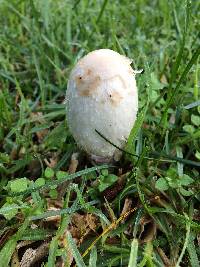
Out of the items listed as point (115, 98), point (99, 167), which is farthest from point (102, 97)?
point (99, 167)

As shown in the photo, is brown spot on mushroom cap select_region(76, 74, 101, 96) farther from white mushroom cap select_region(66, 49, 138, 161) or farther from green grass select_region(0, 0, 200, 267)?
green grass select_region(0, 0, 200, 267)

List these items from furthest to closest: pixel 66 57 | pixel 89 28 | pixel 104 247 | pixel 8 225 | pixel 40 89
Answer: pixel 89 28 → pixel 66 57 → pixel 40 89 → pixel 8 225 → pixel 104 247

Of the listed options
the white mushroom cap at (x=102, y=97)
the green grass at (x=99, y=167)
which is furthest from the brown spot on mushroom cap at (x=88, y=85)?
the green grass at (x=99, y=167)

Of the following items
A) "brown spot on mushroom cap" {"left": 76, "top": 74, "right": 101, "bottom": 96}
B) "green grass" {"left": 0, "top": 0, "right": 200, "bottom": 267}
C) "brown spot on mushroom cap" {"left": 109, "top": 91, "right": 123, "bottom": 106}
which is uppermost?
"brown spot on mushroom cap" {"left": 76, "top": 74, "right": 101, "bottom": 96}

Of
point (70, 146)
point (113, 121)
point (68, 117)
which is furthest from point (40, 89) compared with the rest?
point (113, 121)

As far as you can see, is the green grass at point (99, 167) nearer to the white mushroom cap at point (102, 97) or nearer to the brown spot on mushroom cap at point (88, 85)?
the white mushroom cap at point (102, 97)

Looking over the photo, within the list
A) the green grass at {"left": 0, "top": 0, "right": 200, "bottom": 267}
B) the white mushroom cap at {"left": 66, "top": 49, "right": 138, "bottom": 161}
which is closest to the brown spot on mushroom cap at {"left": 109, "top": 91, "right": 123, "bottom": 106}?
the white mushroom cap at {"left": 66, "top": 49, "right": 138, "bottom": 161}

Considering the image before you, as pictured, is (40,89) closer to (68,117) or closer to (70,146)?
(70,146)
